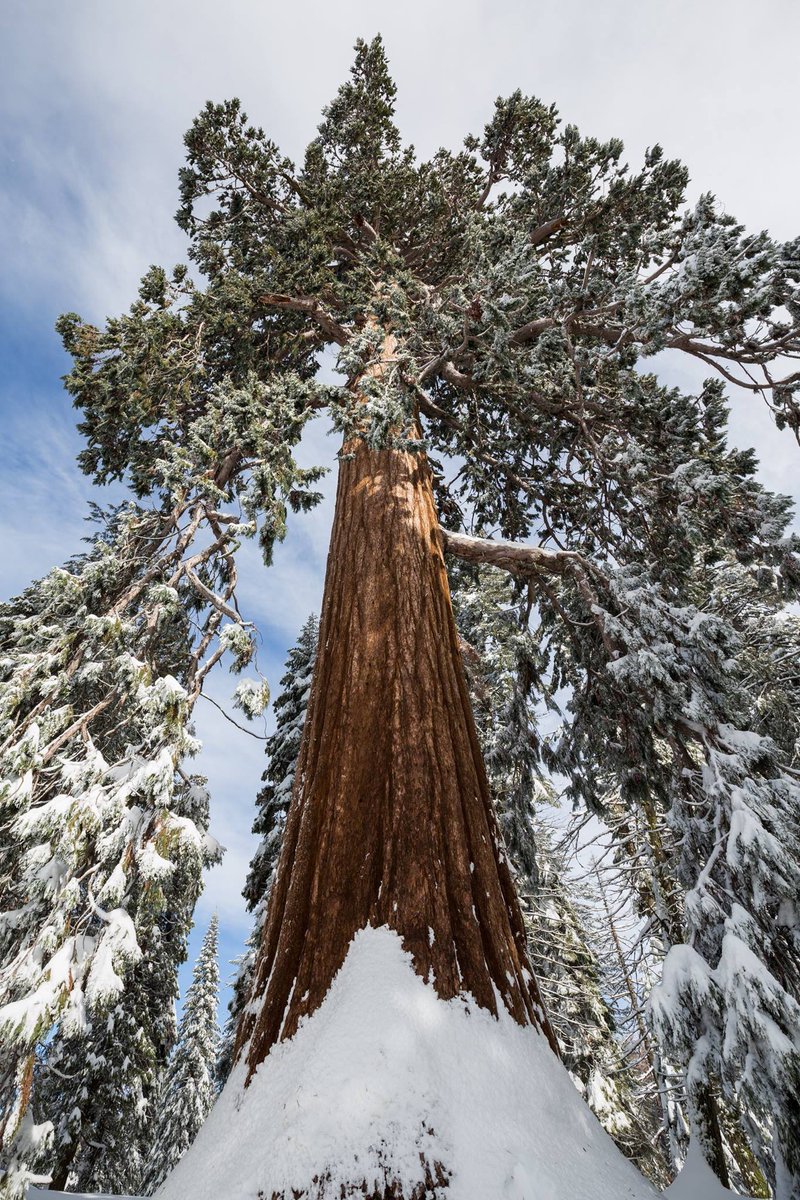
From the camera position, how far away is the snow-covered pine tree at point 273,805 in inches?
316

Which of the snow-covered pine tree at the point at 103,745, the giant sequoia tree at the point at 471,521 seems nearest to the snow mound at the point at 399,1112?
the giant sequoia tree at the point at 471,521

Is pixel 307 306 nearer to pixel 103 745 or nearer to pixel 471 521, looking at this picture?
pixel 471 521

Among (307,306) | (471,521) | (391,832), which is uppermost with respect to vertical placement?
(307,306)

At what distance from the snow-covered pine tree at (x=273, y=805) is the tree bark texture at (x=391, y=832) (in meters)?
4.47

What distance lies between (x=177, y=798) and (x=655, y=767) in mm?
3218

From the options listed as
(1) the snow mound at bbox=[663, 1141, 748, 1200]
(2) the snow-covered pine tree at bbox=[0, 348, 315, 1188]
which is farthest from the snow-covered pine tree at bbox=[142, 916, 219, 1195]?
(1) the snow mound at bbox=[663, 1141, 748, 1200]

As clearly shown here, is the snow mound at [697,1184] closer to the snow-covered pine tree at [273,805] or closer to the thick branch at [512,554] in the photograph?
the thick branch at [512,554]

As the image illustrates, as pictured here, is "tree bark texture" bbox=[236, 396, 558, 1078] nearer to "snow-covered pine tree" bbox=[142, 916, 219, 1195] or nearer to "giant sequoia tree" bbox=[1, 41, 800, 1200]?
"giant sequoia tree" bbox=[1, 41, 800, 1200]

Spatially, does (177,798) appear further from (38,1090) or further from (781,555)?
(38,1090)

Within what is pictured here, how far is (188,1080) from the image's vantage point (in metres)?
20.6

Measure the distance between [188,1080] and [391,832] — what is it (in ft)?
85.0

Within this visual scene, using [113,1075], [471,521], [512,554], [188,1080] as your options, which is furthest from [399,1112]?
[188,1080]

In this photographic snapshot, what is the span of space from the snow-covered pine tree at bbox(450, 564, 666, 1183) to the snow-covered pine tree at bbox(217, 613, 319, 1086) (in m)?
2.93

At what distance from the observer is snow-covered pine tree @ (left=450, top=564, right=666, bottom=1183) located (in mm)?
5242
